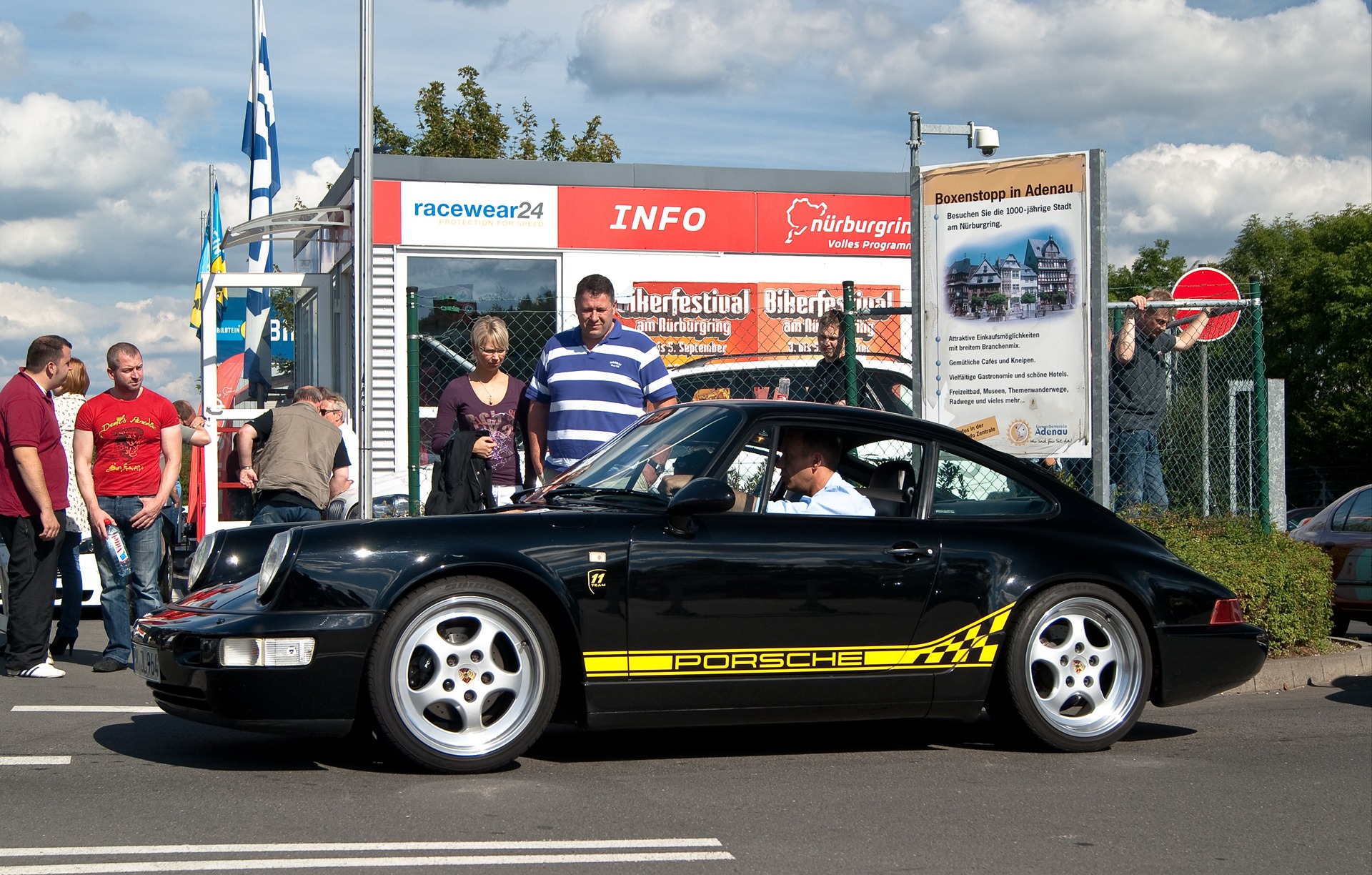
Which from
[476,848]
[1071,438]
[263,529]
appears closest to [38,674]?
[263,529]

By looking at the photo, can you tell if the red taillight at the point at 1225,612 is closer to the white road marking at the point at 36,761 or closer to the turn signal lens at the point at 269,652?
the turn signal lens at the point at 269,652

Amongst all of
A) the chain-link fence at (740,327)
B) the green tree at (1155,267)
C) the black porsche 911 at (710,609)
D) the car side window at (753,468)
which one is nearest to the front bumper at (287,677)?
the black porsche 911 at (710,609)

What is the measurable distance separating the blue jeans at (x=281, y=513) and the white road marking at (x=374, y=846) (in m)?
→ 4.82

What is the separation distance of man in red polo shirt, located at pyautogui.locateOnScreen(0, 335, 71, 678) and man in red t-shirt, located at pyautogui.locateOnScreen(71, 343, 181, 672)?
281mm

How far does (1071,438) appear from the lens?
908 centimetres

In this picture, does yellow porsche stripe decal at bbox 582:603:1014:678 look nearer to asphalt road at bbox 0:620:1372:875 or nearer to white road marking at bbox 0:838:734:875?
asphalt road at bbox 0:620:1372:875

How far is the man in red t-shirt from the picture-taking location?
27.1ft

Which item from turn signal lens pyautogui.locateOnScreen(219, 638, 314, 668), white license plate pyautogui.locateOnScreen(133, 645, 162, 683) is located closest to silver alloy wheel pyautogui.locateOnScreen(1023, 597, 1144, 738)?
turn signal lens pyautogui.locateOnScreen(219, 638, 314, 668)

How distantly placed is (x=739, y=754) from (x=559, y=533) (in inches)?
50.3

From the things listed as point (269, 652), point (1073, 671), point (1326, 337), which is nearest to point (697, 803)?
point (269, 652)

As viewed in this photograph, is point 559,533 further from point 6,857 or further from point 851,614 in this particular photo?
point 6,857

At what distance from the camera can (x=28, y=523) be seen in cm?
792

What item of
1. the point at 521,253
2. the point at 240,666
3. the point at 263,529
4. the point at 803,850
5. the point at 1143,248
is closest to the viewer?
the point at 803,850

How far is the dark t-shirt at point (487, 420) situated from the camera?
8633 mm
